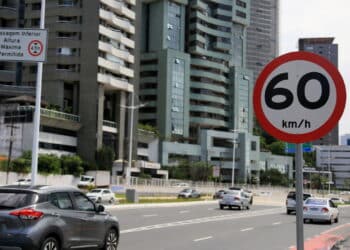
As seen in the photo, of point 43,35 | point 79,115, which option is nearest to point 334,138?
point 79,115

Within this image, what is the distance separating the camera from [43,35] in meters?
24.1

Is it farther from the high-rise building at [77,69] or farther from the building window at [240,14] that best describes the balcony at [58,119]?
the building window at [240,14]

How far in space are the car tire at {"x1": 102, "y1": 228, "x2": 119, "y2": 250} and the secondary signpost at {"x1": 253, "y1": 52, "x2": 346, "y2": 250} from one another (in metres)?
8.80

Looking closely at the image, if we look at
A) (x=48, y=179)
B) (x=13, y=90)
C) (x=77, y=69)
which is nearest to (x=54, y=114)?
(x=13, y=90)

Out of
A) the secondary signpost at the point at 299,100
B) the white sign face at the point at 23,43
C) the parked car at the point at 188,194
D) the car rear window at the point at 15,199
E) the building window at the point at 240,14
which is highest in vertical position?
the building window at the point at 240,14

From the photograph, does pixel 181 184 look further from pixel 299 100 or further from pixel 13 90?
pixel 299 100

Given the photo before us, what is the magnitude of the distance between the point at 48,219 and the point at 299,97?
23.3ft

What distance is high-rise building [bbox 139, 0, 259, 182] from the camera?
13812 cm

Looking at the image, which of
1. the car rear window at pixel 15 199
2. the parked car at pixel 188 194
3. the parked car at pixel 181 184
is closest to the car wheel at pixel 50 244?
the car rear window at pixel 15 199

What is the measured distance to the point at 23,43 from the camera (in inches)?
955

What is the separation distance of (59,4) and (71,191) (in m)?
89.9

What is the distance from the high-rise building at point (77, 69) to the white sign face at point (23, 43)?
70339 millimetres

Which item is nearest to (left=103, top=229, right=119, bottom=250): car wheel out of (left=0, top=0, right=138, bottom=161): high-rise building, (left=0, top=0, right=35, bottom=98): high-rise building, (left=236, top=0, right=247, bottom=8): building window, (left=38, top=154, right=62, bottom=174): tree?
(left=38, top=154, right=62, bottom=174): tree

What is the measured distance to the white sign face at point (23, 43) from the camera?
24084mm
